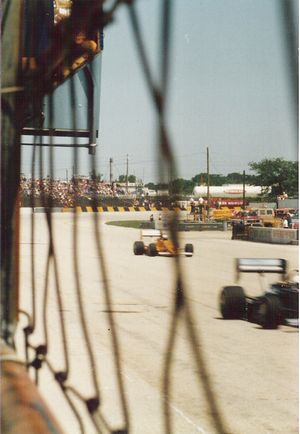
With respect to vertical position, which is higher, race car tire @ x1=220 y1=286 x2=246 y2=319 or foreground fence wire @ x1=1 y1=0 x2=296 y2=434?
foreground fence wire @ x1=1 y1=0 x2=296 y2=434

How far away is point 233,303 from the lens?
6.23 metres

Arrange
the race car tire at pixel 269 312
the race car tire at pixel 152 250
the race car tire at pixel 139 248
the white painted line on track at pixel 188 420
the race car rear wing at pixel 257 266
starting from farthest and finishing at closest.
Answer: the race car tire at pixel 139 248
the race car tire at pixel 152 250
the race car tire at pixel 269 312
the race car rear wing at pixel 257 266
the white painted line on track at pixel 188 420

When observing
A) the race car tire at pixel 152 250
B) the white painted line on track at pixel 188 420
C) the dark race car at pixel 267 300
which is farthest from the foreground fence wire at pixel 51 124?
the race car tire at pixel 152 250

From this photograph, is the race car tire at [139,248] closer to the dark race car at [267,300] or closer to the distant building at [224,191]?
the dark race car at [267,300]

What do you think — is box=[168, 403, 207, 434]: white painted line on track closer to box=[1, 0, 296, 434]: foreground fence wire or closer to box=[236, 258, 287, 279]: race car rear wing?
box=[1, 0, 296, 434]: foreground fence wire

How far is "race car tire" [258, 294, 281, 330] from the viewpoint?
559 centimetres

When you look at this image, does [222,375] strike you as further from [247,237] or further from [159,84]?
[247,237]

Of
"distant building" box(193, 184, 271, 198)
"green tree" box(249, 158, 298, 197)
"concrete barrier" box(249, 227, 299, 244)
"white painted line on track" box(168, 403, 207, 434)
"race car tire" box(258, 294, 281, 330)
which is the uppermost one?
"distant building" box(193, 184, 271, 198)

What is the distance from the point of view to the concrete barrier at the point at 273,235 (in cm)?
1694

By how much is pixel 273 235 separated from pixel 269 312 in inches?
496

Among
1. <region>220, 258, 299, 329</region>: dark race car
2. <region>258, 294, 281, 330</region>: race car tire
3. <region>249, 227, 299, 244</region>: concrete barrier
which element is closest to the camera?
<region>220, 258, 299, 329</region>: dark race car

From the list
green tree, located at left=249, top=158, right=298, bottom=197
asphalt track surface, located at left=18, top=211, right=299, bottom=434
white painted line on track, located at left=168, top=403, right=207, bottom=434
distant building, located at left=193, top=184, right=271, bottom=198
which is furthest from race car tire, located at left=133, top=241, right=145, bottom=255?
distant building, located at left=193, top=184, right=271, bottom=198

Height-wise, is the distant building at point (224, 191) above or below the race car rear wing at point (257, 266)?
above

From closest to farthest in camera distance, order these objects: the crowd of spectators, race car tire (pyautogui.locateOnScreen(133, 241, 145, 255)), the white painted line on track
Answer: the crowd of spectators
the white painted line on track
race car tire (pyautogui.locateOnScreen(133, 241, 145, 255))
